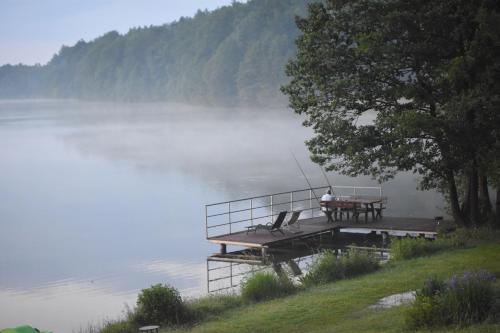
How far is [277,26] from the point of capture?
133 metres

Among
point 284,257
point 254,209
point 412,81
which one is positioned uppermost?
point 412,81

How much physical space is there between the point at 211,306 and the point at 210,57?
139 m

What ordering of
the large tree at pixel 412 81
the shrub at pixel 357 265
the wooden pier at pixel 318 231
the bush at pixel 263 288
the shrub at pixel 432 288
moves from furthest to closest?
the wooden pier at pixel 318 231
the large tree at pixel 412 81
the shrub at pixel 357 265
the bush at pixel 263 288
the shrub at pixel 432 288

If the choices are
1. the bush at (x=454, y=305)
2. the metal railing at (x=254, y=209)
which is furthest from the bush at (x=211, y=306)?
the metal railing at (x=254, y=209)

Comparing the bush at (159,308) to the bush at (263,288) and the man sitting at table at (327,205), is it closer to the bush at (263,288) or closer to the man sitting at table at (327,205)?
the bush at (263,288)

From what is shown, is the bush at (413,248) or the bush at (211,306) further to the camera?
the bush at (413,248)

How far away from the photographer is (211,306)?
14.9m

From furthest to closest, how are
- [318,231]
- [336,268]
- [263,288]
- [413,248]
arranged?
1. [318,231]
2. [413,248]
3. [336,268]
4. [263,288]

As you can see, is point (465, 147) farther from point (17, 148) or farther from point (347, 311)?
point (17, 148)

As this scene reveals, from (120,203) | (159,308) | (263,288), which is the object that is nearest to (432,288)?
(159,308)

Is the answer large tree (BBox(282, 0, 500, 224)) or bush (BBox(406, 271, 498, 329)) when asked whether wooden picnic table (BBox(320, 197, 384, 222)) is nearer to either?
large tree (BBox(282, 0, 500, 224))

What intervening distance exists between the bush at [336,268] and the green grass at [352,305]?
46cm

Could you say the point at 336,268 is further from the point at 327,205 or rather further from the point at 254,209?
the point at 254,209

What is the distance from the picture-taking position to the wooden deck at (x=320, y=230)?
2442cm
